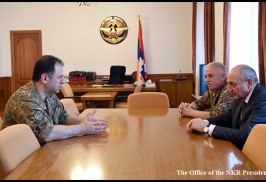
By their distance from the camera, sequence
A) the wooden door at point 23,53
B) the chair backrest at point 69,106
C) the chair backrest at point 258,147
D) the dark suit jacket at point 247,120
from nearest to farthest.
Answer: the chair backrest at point 258,147, the dark suit jacket at point 247,120, the chair backrest at point 69,106, the wooden door at point 23,53

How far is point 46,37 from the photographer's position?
7523 mm

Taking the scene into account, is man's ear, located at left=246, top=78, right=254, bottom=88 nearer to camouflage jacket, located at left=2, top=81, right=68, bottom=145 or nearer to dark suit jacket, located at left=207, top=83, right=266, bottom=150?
dark suit jacket, located at left=207, top=83, right=266, bottom=150

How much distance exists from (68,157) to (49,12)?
→ 6.85 meters

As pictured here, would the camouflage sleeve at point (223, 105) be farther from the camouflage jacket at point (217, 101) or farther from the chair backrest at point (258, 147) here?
the chair backrest at point (258, 147)

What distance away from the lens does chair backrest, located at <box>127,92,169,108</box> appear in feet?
10.7

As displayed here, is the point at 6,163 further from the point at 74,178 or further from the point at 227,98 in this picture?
the point at 227,98

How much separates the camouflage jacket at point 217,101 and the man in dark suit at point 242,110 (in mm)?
209

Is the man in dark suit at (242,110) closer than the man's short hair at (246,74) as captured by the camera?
Yes

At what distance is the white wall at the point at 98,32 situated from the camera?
731 centimetres

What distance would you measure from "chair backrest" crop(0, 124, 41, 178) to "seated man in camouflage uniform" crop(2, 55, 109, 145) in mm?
199

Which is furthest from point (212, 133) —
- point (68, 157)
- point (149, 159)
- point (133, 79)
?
point (133, 79)

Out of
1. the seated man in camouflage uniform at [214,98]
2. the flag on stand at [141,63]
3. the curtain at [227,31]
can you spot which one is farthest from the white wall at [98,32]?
the seated man in camouflage uniform at [214,98]

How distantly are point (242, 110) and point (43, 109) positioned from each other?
1512 millimetres

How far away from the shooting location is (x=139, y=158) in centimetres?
140
